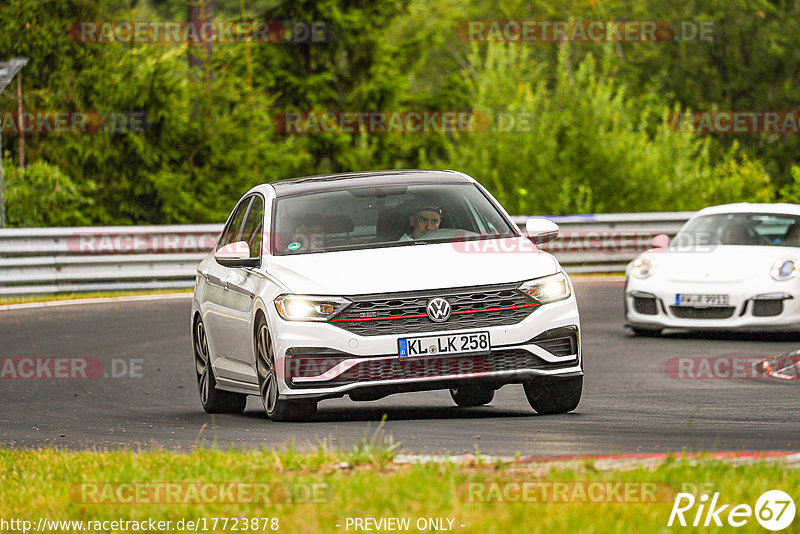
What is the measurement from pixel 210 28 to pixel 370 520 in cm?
2701

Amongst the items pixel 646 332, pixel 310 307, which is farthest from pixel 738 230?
pixel 310 307

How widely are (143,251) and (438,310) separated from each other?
A: 14.5m

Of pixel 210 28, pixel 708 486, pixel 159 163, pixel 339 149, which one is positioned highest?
pixel 708 486

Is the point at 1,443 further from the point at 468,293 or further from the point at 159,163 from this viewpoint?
the point at 159,163

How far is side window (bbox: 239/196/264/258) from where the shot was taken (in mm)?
10508

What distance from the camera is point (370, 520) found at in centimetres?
548

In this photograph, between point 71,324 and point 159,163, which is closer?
point 71,324

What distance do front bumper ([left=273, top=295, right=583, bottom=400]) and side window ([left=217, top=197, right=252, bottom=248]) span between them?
2515 millimetres

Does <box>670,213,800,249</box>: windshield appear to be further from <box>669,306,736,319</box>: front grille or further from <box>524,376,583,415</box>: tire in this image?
<box>524,376,583,415</box>: tire

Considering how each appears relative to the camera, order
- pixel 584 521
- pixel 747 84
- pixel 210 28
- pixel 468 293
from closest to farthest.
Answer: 1. pixel 584 521
2. pixel 468 293
3. pixel 210 28
4. pixel 747 84

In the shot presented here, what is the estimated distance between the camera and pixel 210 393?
11242 mm

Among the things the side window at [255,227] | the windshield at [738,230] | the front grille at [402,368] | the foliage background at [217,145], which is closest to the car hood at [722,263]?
the windshield at [738,230]

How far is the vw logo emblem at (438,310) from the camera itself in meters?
9.05

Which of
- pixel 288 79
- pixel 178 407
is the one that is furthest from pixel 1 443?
pixel 288 79
